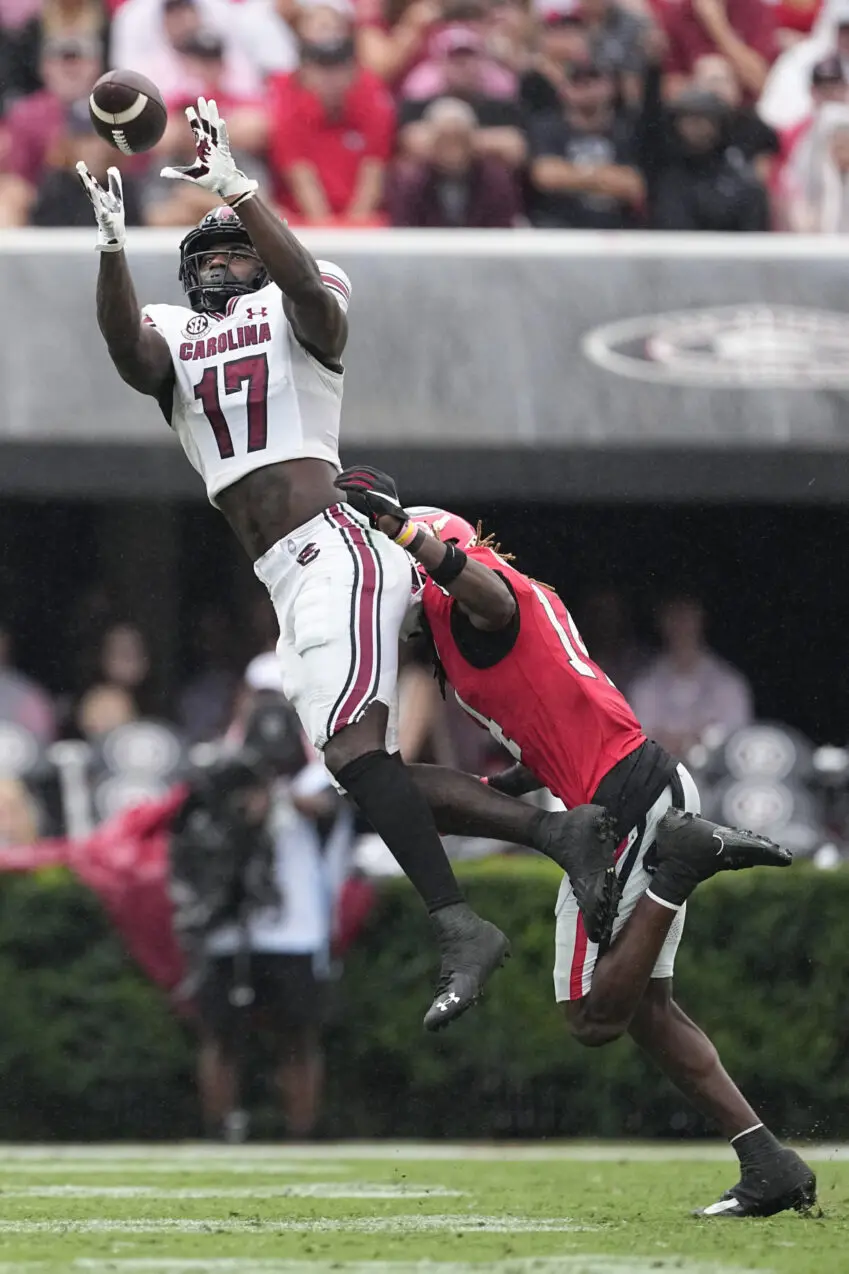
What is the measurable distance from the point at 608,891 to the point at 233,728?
4832mm

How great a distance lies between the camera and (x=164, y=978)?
9.84m

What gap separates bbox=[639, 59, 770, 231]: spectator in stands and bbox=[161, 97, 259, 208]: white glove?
623 cm

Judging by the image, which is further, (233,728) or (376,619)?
(233,728)

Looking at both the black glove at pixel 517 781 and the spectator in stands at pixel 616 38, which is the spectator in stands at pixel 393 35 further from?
the black glove at pixel 517 781

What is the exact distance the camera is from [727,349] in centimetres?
1114

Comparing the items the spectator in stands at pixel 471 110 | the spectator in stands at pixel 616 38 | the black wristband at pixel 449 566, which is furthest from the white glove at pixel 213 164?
the spectator in stands at pixel 616 38

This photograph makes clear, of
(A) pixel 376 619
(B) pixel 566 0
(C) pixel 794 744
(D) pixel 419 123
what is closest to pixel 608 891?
(A) pixel 376 619

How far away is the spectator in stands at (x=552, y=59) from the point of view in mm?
11961

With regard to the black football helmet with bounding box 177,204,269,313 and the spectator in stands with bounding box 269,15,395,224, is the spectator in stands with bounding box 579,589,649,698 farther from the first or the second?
the black football helmet with bounding box 177,204,269,313

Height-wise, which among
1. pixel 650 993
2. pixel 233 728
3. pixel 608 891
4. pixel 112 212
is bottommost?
pixel 233 728

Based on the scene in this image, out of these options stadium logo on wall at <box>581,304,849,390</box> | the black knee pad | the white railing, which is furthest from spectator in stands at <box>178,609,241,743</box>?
the black knee pad

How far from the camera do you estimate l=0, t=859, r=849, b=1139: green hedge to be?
9797 mm

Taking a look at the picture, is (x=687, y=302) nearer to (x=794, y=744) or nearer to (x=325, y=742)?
(x=794, y=744)

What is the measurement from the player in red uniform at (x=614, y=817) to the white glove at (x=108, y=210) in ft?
3.51
